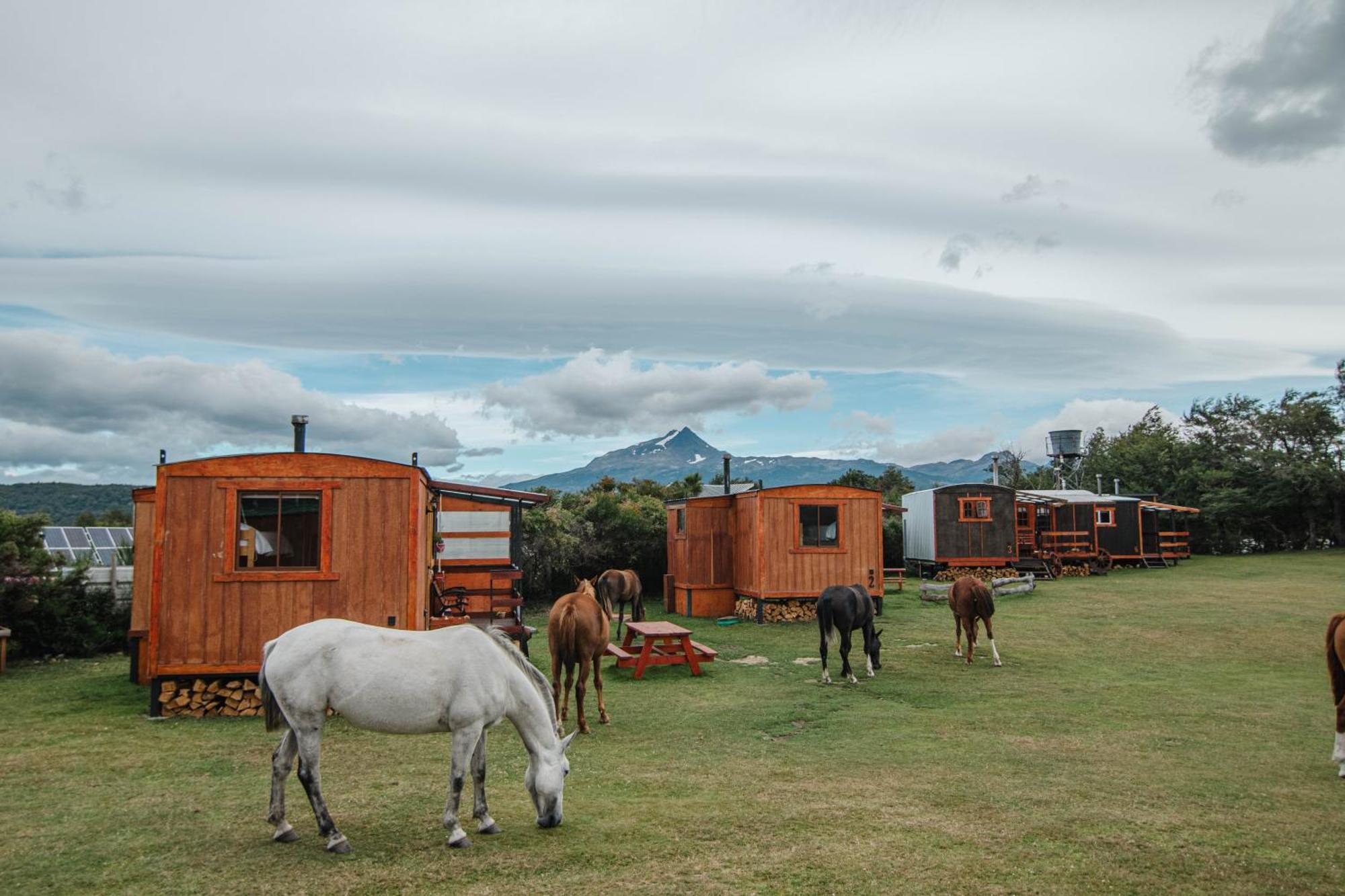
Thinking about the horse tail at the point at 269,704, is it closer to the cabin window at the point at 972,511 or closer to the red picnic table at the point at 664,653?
the red picnic table at the point at 664,653

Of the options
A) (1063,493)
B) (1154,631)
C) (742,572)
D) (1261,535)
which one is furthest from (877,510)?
(1261,535)

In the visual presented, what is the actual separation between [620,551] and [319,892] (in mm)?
22177

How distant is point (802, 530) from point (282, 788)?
15662 mm

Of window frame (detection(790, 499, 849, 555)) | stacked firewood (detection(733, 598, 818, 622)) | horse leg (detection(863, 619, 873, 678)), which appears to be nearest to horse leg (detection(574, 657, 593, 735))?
horse leg (detection(863, 619, 873, 678))

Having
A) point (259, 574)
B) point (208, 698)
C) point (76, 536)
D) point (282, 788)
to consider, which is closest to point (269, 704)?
point (282, 788)

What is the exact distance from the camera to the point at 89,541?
69.7 ft

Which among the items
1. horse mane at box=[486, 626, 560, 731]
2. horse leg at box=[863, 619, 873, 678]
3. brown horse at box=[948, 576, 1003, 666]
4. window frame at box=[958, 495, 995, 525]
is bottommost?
horse leg at box=[863, 619, 873, 678]

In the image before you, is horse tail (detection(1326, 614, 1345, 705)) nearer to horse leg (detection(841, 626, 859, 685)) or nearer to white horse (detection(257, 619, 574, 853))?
horse leg (detection(841, 626, 859, 685))

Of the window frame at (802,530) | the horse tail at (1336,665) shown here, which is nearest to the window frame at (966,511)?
the window frame at (802,530)

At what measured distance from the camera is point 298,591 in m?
10.7

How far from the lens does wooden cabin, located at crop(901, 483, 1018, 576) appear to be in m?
29.3

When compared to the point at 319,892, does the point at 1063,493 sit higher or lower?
higher

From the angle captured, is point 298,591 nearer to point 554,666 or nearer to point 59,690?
point 554,666

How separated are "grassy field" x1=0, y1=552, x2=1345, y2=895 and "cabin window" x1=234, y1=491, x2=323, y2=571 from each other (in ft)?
6.49
